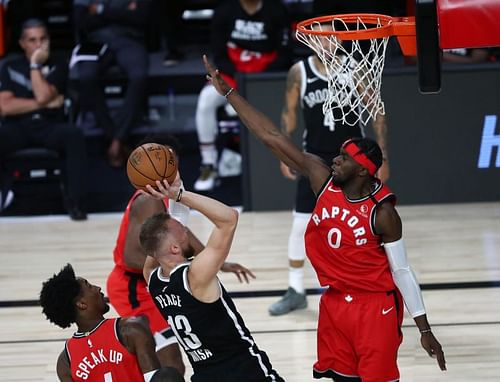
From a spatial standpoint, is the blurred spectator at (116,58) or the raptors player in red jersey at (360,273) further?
the blurred spectator at (116,58)

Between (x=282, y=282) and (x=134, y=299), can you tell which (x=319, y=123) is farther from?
(x=134, y=299)

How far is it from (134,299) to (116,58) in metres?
5.83

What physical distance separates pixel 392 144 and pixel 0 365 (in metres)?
4.68

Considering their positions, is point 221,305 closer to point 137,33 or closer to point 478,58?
point 478,58

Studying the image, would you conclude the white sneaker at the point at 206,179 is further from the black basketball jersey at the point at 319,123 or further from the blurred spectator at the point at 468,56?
the black basketball jersey at the point at 319,123

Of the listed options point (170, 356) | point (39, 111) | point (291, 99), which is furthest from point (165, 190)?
point (39, 111)

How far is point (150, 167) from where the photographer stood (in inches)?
176

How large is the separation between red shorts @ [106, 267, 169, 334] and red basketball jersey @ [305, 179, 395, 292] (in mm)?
1104

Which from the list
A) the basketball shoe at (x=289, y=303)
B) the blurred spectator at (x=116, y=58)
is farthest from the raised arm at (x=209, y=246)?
the blurred spectator at (x=116, y=58)

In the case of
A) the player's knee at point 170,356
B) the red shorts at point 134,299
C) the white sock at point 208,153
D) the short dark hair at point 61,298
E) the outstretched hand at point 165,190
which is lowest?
the white sock at point 208,153

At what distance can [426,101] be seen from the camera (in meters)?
9.73

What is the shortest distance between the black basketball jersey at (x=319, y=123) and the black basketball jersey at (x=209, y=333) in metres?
2.87

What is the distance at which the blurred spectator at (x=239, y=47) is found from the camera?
10.3 metres

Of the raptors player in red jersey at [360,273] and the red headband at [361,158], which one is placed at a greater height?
the red headband at [361,158]
